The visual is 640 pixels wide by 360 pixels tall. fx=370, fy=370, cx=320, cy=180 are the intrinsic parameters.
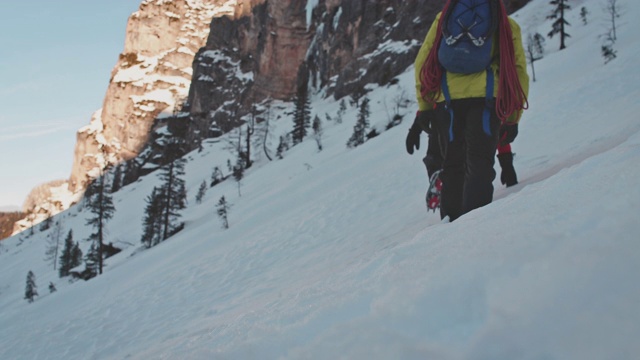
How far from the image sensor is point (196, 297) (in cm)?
497

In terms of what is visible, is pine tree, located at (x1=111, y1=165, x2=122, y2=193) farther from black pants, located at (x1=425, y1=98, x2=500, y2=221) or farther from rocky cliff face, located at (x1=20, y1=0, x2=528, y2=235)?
black pants, located at (x1=425, y1=98, x2=500, y2=221)

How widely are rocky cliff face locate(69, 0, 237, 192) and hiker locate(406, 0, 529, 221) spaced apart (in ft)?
305

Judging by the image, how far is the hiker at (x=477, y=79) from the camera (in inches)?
104

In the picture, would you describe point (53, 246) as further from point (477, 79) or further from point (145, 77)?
point (145, 77)

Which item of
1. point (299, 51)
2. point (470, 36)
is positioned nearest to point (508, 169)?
point (470, 36)

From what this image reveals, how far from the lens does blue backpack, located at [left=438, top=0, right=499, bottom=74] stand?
2615 millimetres

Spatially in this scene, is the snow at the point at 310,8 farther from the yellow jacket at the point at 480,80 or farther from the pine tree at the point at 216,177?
the yellow jacket at the point at 480,80

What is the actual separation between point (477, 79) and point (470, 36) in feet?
1.02

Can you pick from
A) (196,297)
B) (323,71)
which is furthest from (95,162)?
(196,297)

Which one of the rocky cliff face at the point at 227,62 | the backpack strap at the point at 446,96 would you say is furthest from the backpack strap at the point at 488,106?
the rocky cliff face at the point at 227,62

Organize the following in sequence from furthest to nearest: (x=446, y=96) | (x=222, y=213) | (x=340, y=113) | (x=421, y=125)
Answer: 1. (x=340, y=113)
2. (x=222, y=213)
3. (x=421, y=125)
4. (x=446, y=96)

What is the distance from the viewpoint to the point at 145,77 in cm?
9644

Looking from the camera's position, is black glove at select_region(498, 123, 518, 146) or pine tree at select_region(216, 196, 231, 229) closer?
black glove at select_region(498, 123, 518, 146)

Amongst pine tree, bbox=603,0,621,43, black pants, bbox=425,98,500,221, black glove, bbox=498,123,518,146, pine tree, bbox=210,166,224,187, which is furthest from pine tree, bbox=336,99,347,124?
black pants, bbox=425,98,500,221
